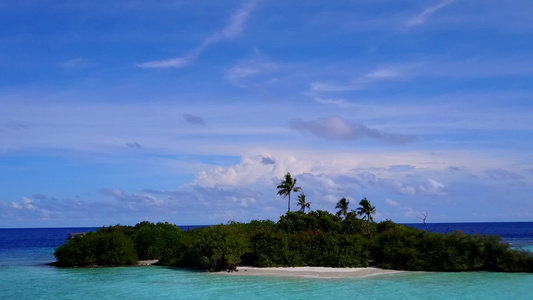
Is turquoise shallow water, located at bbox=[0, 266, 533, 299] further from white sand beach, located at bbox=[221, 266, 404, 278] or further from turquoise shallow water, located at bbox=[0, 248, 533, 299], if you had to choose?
white sand beach, located at bbox=[221, 266, 404, 278]

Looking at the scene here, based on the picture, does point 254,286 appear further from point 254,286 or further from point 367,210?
point 367,210

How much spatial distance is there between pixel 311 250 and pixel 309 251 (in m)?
0.21

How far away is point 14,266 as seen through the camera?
55.4 metres

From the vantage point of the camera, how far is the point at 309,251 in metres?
47.1

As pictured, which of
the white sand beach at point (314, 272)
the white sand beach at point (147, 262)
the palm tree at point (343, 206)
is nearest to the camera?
the white sand beach at point (314, 272)

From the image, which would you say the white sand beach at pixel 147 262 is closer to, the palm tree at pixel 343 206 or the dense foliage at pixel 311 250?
the dense foliage at pixel 311 250

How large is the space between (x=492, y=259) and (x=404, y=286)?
12976 mm

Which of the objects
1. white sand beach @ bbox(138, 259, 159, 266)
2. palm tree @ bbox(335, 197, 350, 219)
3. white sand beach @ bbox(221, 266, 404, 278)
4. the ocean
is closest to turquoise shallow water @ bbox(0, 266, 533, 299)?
the ocean

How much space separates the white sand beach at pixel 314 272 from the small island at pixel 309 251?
47.5 inches

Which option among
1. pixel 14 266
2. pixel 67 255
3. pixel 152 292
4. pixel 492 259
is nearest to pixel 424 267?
pixel 492 259

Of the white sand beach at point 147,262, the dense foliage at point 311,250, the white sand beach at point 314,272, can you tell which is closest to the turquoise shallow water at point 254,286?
the white sand beach at point 314,272

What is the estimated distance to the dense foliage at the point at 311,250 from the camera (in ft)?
145

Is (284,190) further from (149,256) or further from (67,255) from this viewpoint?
(67,255)

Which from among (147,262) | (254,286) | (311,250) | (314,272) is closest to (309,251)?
(311,250)
